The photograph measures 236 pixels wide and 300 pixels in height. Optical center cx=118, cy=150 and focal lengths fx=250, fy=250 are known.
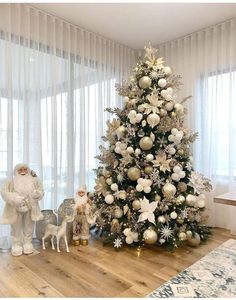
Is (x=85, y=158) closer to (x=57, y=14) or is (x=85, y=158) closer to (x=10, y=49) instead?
(x=10, y=49)

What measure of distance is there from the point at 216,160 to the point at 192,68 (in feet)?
4.45

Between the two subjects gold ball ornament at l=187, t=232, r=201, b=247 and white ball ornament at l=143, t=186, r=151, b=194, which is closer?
white ball ornament at l=143, t=186, r=151, b=194

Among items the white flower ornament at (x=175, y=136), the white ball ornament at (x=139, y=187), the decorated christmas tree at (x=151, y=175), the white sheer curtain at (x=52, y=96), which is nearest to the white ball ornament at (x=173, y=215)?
the decorated christmas tree at (x=151, y=175)

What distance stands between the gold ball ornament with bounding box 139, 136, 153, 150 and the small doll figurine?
932mm

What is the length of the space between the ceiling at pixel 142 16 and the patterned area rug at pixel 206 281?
2700 mm

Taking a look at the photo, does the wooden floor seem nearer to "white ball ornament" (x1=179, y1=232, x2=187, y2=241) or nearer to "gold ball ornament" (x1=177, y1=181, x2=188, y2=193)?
"white ball ornament" (x1=179, y1=232, x2=187, y2=241)

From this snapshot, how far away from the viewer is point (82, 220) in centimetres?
283

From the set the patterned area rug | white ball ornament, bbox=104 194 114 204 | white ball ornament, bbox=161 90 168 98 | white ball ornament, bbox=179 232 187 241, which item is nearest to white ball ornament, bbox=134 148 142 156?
white ball ornament, bbox=104 194 114 204

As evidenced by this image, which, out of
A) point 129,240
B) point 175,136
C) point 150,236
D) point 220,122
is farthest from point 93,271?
point 220,122

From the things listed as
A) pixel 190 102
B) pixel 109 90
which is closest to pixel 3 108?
pixel 109 90

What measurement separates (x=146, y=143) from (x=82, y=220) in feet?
3.72

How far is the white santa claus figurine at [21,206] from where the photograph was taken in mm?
2455

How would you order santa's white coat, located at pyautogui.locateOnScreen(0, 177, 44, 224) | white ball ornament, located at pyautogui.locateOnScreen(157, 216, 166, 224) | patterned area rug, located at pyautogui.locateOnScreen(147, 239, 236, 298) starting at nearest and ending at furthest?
1. patterned area rug, located at pyautogui.locateOnScreen(147, 239, 236, 298)
2. santa's white coat, located at pyautogui.locateOnScreen(0, 177, 44, 224)
3. white ball ornament, located at pyautogui.locateOnScreen(157, 216, 166, 224)

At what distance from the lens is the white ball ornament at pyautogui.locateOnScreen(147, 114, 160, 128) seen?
259 centimetres
